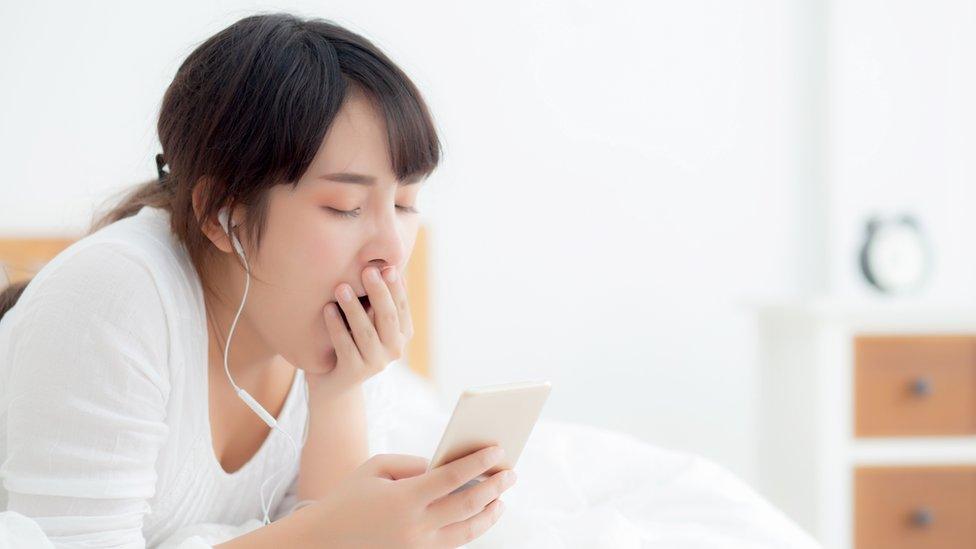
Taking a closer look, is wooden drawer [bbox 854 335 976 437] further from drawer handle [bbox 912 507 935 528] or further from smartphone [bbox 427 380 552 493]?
smartphone [bbox 427 380 552 493]

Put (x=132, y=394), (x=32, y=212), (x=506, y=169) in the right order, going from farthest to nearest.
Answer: (x=506, y=169) → (x=32, y=212) → (x=132, y=394)

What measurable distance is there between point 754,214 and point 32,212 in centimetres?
165

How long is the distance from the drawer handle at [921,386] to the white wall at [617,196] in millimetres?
543

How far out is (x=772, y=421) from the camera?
7.13 feet

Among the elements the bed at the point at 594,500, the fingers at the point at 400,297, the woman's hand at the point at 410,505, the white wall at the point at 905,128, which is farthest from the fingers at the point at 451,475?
the white wall at the point at 905,128

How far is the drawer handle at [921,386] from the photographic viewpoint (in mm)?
1993

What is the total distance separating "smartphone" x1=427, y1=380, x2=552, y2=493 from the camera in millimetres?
799

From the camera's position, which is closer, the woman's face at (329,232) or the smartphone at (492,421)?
the smartphone at (492,421)

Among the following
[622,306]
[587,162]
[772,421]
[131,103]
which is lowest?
[772,421]

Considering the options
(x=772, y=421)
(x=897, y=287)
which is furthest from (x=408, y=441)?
(x=897, y=287)

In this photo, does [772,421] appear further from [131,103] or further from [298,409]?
[131,103]

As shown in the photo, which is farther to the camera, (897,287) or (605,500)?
(897,287)

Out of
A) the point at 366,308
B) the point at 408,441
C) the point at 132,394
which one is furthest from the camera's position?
the point at 408,441

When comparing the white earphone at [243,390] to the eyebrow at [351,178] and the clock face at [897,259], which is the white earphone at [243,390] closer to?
the eyebrow at [351,178]
